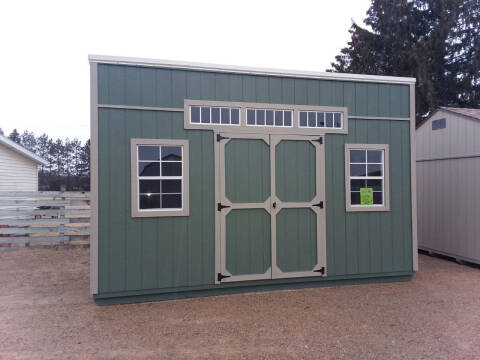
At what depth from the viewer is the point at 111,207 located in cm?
526

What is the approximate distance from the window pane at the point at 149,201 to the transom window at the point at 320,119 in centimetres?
239

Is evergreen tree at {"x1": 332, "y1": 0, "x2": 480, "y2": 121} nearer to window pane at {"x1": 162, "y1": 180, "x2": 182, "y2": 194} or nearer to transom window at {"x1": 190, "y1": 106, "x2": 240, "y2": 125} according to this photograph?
transom window at {"x1": 190, "y1": 106, "x2": 240, "y2": 125}

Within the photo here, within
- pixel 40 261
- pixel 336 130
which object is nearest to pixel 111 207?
pixel 336 130

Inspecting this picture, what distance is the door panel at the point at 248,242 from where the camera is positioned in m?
5.68

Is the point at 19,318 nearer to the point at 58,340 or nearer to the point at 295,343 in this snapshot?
the point at 58,340

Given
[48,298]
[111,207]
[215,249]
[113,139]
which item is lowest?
[48,298]

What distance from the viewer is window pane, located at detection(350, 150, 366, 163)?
621 centimetres

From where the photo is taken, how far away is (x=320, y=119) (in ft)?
20.0

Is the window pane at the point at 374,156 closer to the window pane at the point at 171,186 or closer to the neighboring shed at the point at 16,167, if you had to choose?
the window pane at the point at 171,186

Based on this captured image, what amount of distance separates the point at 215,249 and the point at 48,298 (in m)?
2.47

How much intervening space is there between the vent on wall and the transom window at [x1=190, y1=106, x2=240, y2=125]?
4.87m

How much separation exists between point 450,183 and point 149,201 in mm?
6014

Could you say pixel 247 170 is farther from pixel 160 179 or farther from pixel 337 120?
pixel 337 120

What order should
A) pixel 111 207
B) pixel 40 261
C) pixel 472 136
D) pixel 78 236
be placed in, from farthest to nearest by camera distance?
pixel 78 236
pixel 40 261
pixel 472 136
pixel 111 207
